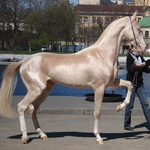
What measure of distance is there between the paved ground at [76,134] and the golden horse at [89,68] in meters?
0.31

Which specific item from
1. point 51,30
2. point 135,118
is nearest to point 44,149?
point 135,118

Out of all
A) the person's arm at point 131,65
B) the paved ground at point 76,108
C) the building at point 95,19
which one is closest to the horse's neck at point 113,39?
the person's arm at point 131,65

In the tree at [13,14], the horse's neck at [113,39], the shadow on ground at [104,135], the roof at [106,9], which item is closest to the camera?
the horse's neck at [113,39]

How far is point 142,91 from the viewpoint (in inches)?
335

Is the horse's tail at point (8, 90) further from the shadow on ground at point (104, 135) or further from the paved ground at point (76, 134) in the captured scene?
the shadow on ground at point (104, 135)

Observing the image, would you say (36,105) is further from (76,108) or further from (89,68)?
(76,108)

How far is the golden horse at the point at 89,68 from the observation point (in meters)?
6.90

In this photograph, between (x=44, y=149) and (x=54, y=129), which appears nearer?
(x=44, y=149)

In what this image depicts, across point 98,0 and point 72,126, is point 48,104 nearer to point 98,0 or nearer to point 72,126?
point 72,126

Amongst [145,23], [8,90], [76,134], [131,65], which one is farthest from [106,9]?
[8,90]

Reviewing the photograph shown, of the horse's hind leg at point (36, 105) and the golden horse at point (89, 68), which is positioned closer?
the golden horse at point (89, 68)

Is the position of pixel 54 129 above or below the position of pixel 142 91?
below

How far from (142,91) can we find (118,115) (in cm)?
300

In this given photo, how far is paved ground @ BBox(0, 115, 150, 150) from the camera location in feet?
22.9
